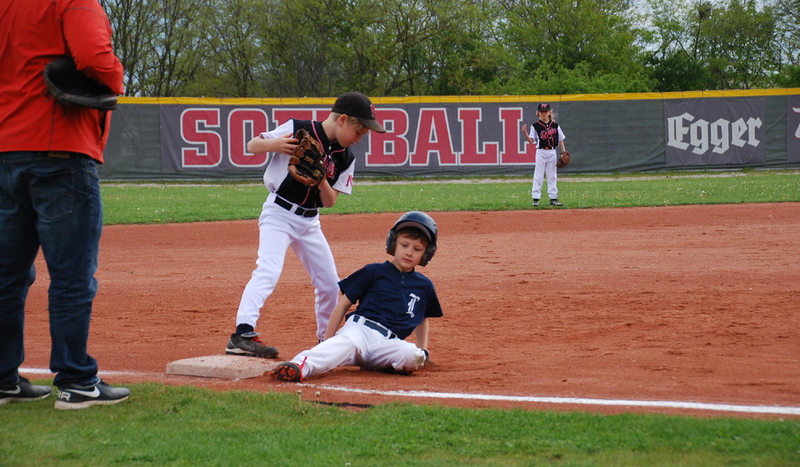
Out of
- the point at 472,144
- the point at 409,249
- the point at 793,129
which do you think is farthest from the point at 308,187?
the point at 793,129

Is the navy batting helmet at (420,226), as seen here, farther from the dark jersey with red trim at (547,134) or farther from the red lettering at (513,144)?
the red lettering at (513,144)

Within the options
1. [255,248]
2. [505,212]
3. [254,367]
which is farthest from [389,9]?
[254,367]

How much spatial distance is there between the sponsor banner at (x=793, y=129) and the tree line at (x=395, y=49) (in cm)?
1058

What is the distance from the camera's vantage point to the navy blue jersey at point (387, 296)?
488cm

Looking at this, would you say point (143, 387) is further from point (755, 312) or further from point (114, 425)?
point (755, 312)

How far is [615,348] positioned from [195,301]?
4.15m

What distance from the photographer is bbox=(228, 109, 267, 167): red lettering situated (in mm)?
24625

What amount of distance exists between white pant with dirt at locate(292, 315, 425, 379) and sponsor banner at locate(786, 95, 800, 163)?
23.5m

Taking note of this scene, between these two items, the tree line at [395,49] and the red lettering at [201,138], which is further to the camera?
the tree line at [395,49]

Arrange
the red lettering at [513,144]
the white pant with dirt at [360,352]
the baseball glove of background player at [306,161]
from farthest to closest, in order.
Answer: the red lettering at [513,144] → the baseball glove of background player at [306,161] → the white pant with dirt at [360,352]

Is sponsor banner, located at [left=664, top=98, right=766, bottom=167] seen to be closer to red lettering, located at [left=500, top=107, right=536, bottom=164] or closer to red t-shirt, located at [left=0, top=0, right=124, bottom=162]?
red lettering, located at [left=500, top=107, right=536, bottom=164]

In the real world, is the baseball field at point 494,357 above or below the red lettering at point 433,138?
below

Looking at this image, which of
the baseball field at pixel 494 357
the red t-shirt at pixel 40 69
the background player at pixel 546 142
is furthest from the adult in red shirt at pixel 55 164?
the background player at pixel 546 142

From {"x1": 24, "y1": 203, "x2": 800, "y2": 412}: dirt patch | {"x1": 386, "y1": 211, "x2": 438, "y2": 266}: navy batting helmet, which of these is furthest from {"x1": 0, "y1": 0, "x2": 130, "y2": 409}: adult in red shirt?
{"x1": 386, "y1": 211, "x2": 438, "y2": 266}: navy batting helmet
